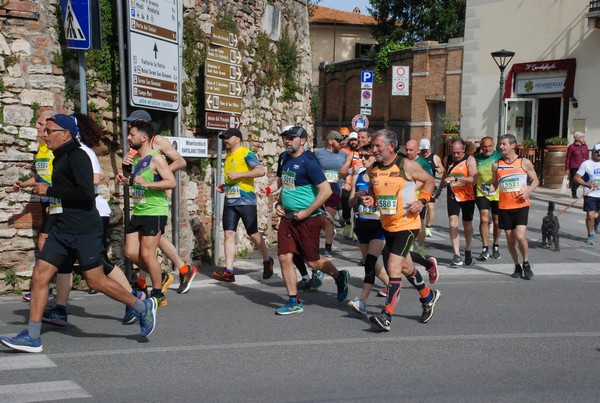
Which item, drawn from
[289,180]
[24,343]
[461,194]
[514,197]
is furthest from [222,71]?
[24,343]

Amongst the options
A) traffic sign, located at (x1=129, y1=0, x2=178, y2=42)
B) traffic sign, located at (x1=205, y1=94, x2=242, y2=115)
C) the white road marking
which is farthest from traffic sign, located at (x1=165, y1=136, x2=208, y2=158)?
the white road marking

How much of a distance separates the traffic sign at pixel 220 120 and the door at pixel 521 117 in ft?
70.4

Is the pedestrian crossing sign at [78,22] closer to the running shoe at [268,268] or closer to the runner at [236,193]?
the runner at [236,193]

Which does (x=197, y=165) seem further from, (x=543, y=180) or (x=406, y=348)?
(x=543, y=180)

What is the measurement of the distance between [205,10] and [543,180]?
17675mm

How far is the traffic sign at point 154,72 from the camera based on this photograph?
933 cm

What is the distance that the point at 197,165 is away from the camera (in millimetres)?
11156

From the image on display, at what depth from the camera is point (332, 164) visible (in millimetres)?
12117

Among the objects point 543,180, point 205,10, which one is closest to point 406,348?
point 205,10

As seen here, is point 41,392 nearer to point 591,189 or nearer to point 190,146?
point 190,146

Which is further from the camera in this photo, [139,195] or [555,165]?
[555,165]

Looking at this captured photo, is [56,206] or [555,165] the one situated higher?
[56,206]

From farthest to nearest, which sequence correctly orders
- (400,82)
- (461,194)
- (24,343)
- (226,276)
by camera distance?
(400,82), (461,194), (226,276), (24,343)

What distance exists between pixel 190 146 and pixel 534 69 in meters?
22.7
